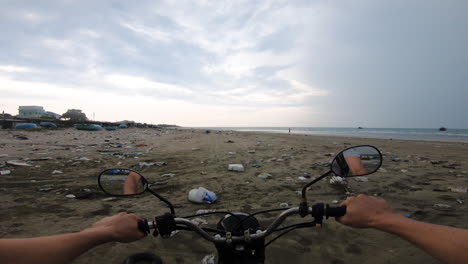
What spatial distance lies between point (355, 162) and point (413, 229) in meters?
0.58

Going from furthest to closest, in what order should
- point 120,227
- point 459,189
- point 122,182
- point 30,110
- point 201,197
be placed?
point 30,110 → point 459,189 → point 201,197 → point 122,182 → point 120,227

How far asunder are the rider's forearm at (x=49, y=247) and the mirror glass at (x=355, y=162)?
1482mm

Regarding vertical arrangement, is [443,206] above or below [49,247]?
below

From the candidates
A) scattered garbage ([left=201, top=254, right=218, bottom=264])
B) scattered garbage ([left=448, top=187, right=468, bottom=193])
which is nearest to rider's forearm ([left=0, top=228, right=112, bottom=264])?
scattered garbage ([left=201, top=254, right=218, bottom=264])

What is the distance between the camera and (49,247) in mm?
907

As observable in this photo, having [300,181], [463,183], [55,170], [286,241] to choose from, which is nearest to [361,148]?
[286,241]

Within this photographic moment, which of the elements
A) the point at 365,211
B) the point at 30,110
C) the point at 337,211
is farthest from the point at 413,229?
Result: the point at 30,110

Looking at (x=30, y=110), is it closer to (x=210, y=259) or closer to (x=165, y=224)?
(x=210, y=259)

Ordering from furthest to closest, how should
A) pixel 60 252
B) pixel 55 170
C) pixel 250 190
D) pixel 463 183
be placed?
pixel 55 170, pixel 463 183, pixel 250 190, pixel 60 252

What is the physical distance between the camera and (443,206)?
314 centimetres

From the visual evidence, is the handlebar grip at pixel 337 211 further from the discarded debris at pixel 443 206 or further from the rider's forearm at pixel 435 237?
the discarded debris at pixel 443 206

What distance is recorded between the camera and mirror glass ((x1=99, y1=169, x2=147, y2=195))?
60.2 inches

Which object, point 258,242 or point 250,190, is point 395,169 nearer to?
point 250,190

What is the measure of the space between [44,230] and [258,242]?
269 cm
